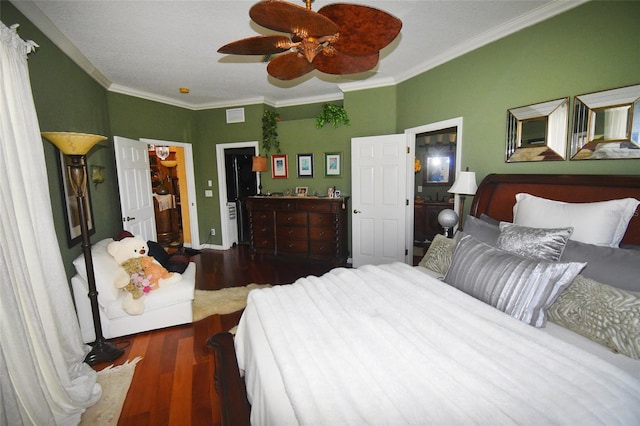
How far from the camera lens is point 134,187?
395 centimetres

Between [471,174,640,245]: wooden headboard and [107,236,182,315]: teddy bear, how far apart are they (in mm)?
3001

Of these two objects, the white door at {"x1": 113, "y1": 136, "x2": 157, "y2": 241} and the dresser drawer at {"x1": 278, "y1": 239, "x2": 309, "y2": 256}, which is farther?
the dresser drawer at {"x1": 278, "y1": 239, "x2": 309, "y2": 256}

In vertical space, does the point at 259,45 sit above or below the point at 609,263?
above

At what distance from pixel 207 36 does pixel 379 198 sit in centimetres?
273

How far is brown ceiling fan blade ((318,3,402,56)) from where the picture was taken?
4.39ft

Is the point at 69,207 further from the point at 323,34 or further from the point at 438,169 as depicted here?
the point at 438,169

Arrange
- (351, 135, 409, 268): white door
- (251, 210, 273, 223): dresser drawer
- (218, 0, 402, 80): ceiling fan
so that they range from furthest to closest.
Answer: (251, 210, 273, 223): dresser drawer → (351, 135, 409, 268): white door → (218, 0, 402, 80): ceiling fan

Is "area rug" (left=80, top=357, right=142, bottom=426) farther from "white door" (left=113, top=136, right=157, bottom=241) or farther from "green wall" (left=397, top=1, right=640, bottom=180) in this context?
"green wall" (left=397, top=1, right=640, bottom=180)

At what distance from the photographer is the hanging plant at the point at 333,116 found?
4.31 m

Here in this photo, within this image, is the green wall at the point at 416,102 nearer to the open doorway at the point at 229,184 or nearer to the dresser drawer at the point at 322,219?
the open doorway at the point at 229,184

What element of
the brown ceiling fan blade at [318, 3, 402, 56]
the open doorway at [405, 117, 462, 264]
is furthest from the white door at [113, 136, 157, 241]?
the open doorway at [405, 117, 462, 264]

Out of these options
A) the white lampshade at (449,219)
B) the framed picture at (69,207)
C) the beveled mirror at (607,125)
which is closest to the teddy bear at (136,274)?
the framed picture at (69,207)

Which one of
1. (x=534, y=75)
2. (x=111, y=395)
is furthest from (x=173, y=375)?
(x=534, y=75)

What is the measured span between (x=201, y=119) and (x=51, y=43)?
2815 millimetres
